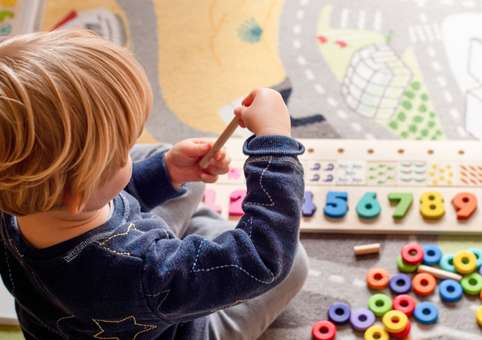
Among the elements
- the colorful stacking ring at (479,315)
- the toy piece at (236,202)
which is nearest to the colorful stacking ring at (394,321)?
the colorful stacking ring at (479,315)

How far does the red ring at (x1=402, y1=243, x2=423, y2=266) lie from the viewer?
880 millimetres

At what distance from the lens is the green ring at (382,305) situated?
0.84 meters

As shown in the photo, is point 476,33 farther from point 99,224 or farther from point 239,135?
point 99,224

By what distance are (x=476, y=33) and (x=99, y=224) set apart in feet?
3.50

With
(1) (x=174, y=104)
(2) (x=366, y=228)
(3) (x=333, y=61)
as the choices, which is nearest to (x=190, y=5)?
(1) (x=174, y=104)

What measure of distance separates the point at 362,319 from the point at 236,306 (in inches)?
8.9

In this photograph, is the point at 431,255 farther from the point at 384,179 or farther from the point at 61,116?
the point at 61,116

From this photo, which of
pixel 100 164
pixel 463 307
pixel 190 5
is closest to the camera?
pixel 100 164

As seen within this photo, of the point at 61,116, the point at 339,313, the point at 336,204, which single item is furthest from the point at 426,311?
the point at 61,116

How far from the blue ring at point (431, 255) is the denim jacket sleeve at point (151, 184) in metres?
0.46

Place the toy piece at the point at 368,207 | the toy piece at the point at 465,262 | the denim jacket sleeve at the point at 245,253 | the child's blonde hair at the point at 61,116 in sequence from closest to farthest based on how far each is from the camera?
the child's blonde hair at the point at 61,116 < the denim jacket sleeve at the point at 245,253 < the toy piece at the point at 465,262 < the toy piece at the point at 368,207

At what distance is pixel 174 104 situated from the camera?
1.26 metres

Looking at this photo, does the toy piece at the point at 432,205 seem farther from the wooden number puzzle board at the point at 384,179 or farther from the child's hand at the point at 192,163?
the child's hand at the point at 192,163

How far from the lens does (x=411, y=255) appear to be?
0.90m
